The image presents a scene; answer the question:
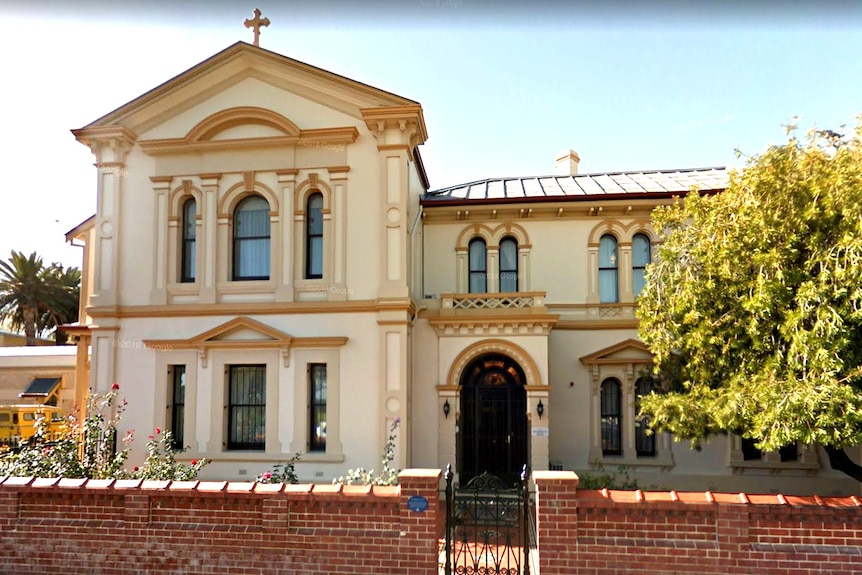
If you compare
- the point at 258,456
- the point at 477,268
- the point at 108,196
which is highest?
the point at 108,196

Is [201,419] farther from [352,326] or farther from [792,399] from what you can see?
[792,399]

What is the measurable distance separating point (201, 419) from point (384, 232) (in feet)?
19.2

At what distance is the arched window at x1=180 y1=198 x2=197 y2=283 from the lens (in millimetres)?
14773

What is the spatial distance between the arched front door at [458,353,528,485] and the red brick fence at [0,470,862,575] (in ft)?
24.8

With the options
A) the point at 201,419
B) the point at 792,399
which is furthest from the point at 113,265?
the point at 792,399

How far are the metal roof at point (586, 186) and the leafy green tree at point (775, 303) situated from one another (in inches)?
203

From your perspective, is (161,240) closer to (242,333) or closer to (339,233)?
(242,333)

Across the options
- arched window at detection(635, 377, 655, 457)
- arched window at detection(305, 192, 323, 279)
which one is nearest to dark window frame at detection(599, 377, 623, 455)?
arched window at detection(635, 377, 655, 457)

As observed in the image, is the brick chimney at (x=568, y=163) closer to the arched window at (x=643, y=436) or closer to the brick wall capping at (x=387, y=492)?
→ the arched window at (x=643, y=436)

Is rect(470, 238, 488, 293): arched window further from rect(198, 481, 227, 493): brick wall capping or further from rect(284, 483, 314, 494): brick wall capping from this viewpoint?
rect(198, 481, 227, 493): brick wall capping

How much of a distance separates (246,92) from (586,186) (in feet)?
30.6

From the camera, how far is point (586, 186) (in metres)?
17.7

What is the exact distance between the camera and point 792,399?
8039 millimetres

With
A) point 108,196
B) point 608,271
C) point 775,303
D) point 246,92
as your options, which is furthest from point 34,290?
point 775,303
